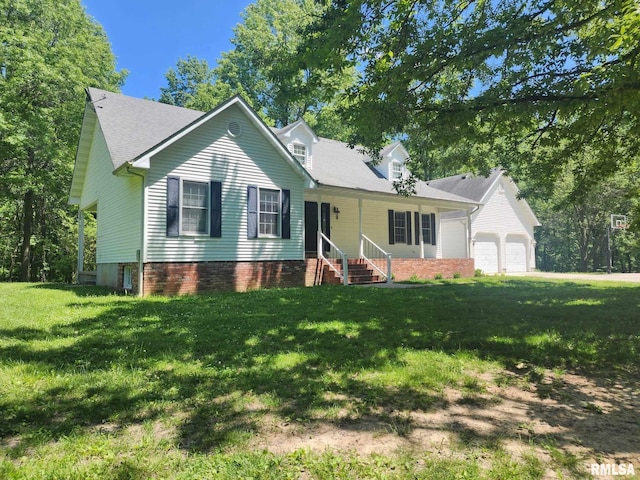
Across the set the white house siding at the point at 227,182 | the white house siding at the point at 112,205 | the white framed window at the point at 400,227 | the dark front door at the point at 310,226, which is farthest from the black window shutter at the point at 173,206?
the white framed window at the point at 400,227

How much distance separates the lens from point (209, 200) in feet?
38.0

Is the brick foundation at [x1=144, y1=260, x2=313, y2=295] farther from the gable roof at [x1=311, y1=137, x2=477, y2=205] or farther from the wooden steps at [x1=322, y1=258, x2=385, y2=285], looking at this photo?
the gable roof at [x1=311, y1=137, x2=477, y2=205]

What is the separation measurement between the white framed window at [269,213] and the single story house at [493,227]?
564 inches

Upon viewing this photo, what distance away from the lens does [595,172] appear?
8.80 meters

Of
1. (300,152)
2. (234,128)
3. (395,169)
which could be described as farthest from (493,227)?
(234,128)

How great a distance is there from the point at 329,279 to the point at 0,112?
14980 mm

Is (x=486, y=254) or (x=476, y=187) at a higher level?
(x=476, y=187)

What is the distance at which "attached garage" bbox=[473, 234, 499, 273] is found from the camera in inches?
945

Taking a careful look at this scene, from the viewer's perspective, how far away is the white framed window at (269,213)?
499 inches

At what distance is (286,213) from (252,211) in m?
1.25

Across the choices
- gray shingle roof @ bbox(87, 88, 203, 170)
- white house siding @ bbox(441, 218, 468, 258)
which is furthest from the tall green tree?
white house siding @ bbox(441, 218, 468, 258)

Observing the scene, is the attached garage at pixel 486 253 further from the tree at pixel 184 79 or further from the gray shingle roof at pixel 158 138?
the tree at pixel 184 79

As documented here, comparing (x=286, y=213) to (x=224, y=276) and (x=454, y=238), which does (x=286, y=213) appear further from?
(x=454, y=238)

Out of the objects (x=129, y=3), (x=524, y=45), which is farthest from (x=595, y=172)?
(x=129, y=3)
